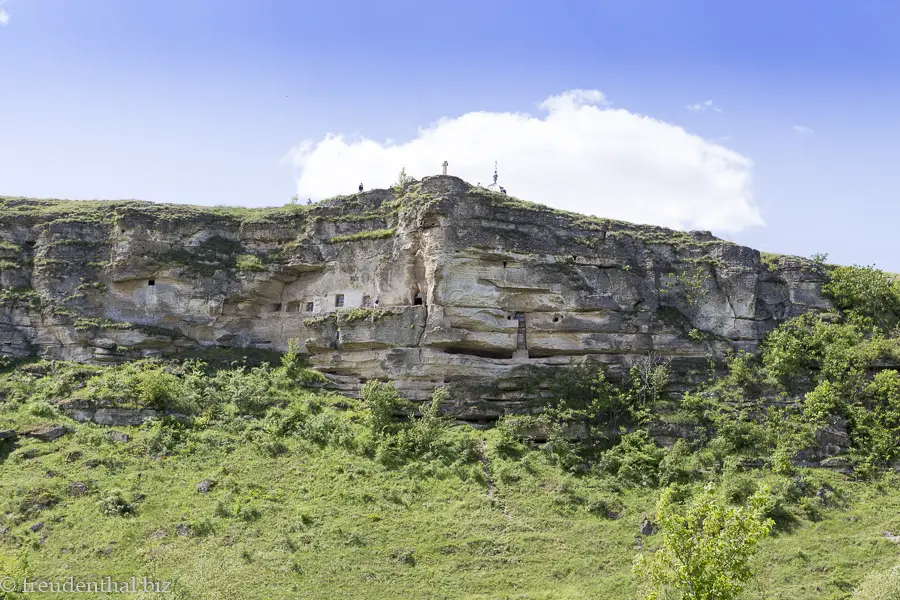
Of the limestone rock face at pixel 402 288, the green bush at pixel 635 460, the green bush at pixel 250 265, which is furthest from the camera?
the green bush at pixel 250 265

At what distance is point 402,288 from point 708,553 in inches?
830

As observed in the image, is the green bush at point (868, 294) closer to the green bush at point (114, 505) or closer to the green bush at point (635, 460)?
the green bush at point (635, 460)

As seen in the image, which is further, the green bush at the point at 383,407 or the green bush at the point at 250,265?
the green bush at the point at 250,265

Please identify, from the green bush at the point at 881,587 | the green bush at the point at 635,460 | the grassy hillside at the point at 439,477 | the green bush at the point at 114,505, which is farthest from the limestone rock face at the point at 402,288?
the green bush at the point at 881,587

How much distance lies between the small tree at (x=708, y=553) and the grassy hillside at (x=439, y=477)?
11.9ft

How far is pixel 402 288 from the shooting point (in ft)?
121

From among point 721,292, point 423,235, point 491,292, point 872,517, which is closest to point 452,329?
point 491,292

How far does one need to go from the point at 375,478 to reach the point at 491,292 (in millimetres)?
10434

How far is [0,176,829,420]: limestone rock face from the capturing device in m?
35.2

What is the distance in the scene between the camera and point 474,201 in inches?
1436

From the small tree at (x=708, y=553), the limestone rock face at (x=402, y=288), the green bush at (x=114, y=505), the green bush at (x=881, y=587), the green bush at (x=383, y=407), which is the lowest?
the green bush at (x=114, y=505)

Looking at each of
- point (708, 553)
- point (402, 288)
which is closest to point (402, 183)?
point (402, 288)

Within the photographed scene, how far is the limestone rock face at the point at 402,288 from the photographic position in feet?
115

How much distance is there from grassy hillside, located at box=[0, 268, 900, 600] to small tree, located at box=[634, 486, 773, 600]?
3617 mm
